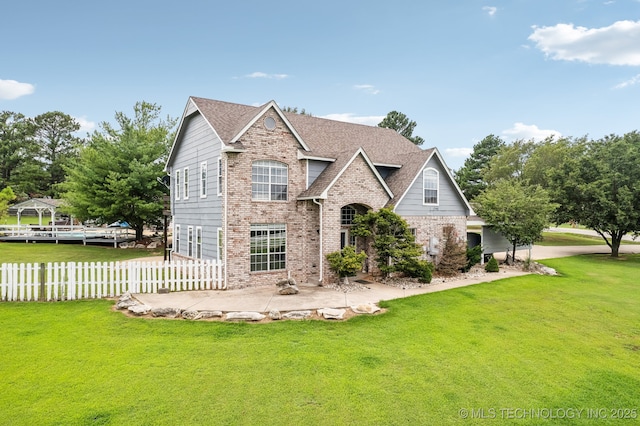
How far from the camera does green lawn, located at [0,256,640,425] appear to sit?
5.36 m

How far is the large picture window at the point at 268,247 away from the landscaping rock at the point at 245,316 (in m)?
4.55

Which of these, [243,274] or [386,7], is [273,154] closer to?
[243,274]

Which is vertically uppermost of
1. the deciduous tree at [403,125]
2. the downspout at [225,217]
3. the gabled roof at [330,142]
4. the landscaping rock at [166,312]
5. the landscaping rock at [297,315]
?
the deciduous tree at [403,125]

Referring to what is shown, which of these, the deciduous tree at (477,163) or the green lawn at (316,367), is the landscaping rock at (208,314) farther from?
the deciduous tree at (477,163)

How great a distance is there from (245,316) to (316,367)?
12.2 feet

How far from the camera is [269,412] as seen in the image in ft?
17.4

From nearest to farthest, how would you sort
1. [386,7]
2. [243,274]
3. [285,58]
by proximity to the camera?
[243,274], [386,7], [285,58]

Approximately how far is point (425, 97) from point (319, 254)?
1690 cm

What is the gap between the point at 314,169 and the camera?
1616 cm

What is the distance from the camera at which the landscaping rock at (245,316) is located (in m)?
9.86

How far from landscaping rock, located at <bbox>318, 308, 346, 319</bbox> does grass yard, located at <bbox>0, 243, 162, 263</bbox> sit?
58.4ft

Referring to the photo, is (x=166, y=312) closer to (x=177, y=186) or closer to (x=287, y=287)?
(x=287, y=287)

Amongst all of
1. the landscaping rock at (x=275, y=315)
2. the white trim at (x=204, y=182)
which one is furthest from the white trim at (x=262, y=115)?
the landscaping rock at (x=275, y=315)

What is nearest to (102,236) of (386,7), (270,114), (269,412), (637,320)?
(270,114)
